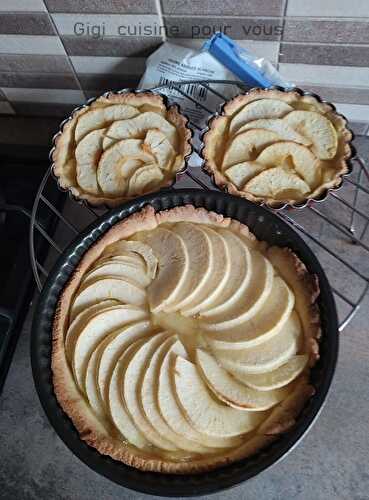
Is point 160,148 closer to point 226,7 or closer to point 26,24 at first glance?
point 226,7

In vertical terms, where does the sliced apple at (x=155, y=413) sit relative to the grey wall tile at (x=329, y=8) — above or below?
below

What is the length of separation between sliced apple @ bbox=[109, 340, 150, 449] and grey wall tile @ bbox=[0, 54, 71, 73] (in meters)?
1.02

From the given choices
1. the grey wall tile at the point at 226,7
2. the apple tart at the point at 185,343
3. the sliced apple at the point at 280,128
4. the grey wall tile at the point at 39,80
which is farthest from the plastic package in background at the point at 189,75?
the apple tart at the point at 185,343

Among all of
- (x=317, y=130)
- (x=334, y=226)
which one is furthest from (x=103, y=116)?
(x=334, y=226)

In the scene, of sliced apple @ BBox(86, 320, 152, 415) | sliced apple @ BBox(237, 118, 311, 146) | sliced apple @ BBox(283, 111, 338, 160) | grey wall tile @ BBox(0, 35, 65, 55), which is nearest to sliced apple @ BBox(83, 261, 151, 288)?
sliced apple @ BBox(86, 320, 152, 415)

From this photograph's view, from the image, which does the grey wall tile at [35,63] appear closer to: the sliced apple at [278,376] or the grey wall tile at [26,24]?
the grey wall tile at [26,24]

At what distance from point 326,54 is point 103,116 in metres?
0.65

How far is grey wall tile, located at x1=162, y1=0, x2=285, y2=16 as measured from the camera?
125 centimetres

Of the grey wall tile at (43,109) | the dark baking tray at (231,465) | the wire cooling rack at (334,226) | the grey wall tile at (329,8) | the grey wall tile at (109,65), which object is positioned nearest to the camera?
the dark baking tray at (231,465)

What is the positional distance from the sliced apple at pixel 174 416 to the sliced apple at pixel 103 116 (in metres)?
0.69

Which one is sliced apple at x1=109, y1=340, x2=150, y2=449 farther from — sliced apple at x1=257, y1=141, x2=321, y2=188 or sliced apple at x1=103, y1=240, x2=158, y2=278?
sliced apple at x1=257, y1=141, x2=321, y2=188

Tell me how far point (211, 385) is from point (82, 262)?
0.44 meters

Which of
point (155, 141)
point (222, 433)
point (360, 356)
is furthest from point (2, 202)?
point (360, 356)

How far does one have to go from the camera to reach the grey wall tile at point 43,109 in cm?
180
